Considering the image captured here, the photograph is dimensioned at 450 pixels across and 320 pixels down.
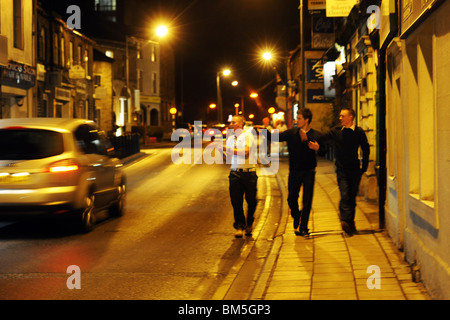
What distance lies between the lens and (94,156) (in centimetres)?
1148

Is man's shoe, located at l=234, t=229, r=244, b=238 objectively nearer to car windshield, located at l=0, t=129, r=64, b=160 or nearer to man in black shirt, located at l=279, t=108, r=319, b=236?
man in black shirt, located at l=279, t=108, r=319, b=236

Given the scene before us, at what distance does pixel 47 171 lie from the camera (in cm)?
1024

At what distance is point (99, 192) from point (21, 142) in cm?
174

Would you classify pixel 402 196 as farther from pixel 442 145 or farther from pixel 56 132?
pixel 56 132

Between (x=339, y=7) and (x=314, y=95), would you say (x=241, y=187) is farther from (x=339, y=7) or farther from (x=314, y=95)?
(x=314, y=95)

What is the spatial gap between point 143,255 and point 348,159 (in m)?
3.42

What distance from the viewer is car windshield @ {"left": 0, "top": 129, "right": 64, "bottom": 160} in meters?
10.4

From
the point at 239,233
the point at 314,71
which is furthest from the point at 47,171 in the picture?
the point at 314,71

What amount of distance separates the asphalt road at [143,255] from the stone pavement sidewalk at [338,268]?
38cm

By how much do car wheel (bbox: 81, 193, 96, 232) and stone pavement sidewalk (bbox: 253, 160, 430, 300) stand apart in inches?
124

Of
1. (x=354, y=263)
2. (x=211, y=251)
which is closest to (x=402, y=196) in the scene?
(x=354, y=263)

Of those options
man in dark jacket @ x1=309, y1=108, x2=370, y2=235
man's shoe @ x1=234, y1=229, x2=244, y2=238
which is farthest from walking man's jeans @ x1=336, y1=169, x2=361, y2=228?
man's shoe @ x1=234, y1=229, x2=244, y2=238

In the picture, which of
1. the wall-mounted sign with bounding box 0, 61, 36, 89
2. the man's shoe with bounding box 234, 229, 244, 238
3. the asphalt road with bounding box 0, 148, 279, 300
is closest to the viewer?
the asphalt road with bounding box 0, 148, 279, 300

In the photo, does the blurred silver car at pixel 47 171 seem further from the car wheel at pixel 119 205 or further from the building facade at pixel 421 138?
the building facade at pixel 421 138
